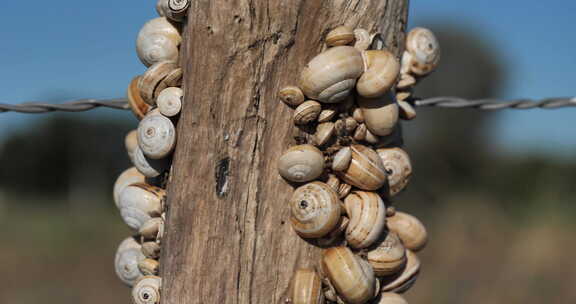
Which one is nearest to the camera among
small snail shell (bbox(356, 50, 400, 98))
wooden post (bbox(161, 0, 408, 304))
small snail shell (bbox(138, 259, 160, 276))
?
wooden post (bbox(161, 0, 408, 304))

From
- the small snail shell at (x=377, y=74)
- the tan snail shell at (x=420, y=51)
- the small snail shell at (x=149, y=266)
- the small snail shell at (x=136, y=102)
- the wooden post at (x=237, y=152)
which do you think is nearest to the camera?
the wooden post at (x=237, y=152)

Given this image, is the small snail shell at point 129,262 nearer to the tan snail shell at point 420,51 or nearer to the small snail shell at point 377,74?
the small snail shell at point 377,74

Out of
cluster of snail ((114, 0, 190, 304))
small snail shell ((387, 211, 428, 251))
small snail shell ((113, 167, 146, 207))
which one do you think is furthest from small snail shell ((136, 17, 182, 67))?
small snail shell ((387, 211, 428, 251))

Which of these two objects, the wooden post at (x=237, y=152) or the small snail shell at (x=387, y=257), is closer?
the wooden post at (x=237, y=152)

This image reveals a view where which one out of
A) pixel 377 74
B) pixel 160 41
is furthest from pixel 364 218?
pixel 160 41

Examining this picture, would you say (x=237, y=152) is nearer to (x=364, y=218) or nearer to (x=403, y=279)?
(x=364, y=218)

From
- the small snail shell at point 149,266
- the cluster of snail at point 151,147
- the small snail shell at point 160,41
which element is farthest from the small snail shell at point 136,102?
the small snail shell at point 149,266

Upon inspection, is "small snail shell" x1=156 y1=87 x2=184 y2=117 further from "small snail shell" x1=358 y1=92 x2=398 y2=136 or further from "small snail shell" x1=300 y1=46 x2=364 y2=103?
"small snail shell" x1=358 y1=92 x2=398 y2=136
